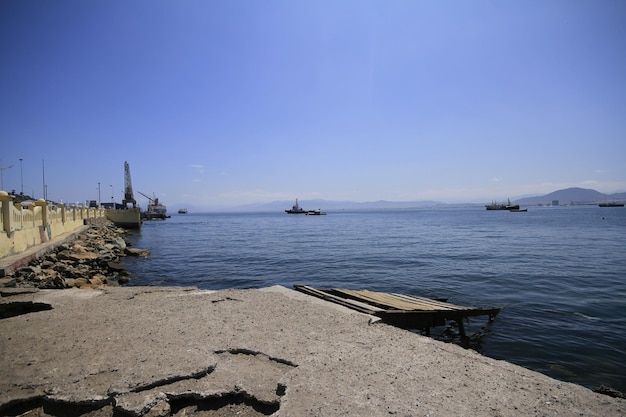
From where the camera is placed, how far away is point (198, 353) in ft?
13.5

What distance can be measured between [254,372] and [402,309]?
3905mm

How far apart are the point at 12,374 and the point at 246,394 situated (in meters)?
2.62

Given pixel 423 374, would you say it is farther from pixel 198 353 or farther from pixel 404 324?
pixel 404 324

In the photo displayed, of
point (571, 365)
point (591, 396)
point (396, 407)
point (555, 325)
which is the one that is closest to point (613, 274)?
point (555, 325)

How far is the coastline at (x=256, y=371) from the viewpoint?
311 cm

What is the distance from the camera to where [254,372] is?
12.3 feet

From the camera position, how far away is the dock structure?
256 inches

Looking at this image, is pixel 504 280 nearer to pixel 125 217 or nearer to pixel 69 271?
pixel 69 271

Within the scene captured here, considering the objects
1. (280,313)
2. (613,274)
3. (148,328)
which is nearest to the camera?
(148,328)

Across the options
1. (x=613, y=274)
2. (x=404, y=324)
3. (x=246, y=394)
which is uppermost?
(x=246, y=394)

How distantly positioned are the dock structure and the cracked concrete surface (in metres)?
1.12

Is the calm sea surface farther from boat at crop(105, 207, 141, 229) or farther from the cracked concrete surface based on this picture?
boat at crop(105, 207, 141, 229)

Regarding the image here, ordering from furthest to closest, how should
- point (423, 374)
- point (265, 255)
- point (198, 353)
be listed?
point (265, 255)
point (198, 353)
point (423, 374)

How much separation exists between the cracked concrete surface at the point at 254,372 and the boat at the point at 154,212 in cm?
10212
